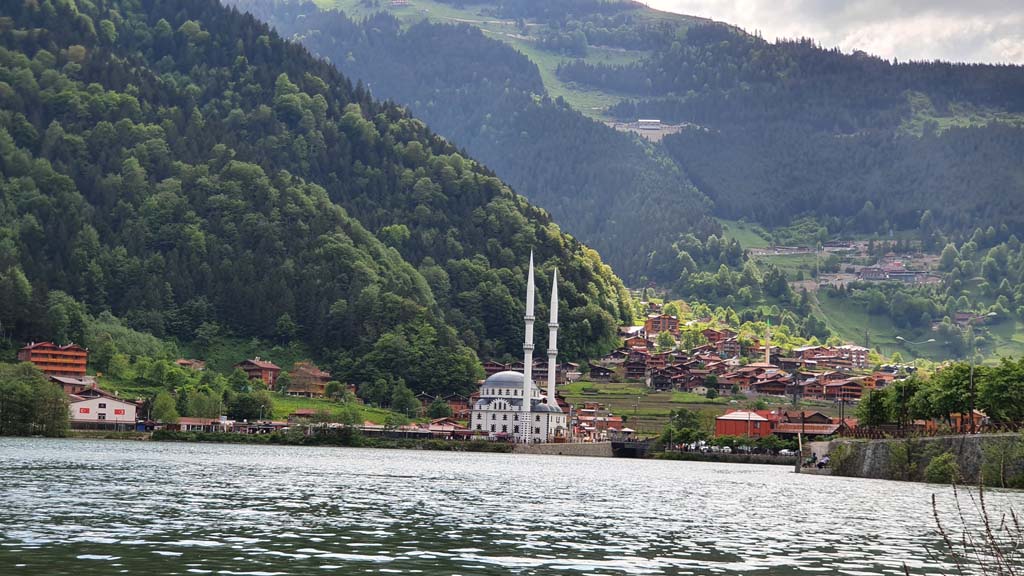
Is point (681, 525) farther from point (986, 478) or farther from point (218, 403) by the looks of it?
point (218, 403)

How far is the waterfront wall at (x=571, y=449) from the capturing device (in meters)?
192

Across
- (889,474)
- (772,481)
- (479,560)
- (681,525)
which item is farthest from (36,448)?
(479,560)

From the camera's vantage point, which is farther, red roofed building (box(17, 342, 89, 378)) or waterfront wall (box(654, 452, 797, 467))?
red roofed building (box(17, 342, 89, 378))

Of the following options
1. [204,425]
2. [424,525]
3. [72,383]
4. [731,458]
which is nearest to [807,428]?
[731,458]

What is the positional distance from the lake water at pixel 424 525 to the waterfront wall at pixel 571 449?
102184mm

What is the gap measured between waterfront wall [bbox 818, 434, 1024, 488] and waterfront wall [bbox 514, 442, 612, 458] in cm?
6692

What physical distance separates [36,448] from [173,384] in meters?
77.0

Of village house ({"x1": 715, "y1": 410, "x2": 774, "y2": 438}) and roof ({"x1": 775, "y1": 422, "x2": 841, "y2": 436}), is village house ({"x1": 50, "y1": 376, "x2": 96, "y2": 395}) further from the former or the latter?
roof ({"x1": 775, "y1": 422, "x2": 841, "y2": 436})

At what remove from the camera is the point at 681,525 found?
55.2 meters

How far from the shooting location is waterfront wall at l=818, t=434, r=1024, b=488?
87.3 meters

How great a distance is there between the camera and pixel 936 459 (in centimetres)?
9481

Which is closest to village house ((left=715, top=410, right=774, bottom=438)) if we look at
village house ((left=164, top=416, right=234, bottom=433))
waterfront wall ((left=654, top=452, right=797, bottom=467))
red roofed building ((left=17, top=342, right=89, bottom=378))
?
waterfront wall ((left=654, top=452, right=797, bottom=467))

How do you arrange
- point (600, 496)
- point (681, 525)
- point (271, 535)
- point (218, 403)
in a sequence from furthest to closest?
point (218, 403) < point (600, 496) < point (681, 525) < point (271, 535)

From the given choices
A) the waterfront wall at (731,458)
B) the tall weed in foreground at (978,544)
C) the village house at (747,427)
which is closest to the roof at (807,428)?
the village house at (747,427)
